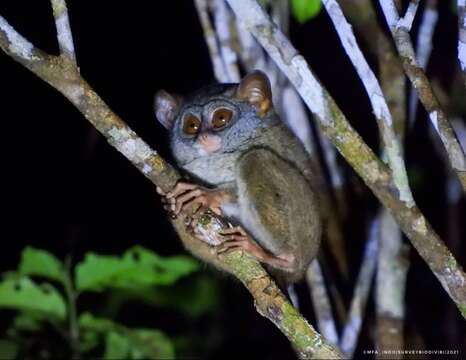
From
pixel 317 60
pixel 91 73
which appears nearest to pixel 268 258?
pixel 317 60

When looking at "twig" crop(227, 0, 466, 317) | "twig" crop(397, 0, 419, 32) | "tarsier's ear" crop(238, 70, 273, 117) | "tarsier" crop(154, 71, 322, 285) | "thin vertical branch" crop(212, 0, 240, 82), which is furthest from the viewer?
"thin vertical branch" crop(212, 0, 240, 82)

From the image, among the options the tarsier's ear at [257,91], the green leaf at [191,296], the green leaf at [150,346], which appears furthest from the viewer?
the green leaf at [191,296]

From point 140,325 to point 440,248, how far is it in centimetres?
448

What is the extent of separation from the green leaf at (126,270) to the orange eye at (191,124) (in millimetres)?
662

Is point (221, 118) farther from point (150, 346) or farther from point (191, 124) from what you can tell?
point (150, 346)

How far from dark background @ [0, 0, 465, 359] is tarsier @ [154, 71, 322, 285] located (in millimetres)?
2201

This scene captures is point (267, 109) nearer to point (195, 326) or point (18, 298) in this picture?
point (18, 298)

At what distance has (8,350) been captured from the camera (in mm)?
4004

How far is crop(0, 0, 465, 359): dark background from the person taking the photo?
643cm

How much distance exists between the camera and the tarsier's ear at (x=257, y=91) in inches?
156

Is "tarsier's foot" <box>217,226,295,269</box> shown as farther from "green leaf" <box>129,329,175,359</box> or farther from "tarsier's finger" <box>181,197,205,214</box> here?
"green leaf" <box>129,329,175,359</box>

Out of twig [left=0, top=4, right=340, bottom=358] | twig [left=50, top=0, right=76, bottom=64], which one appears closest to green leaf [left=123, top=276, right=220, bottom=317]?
twig [left=0, top=4, right=340, bottom=358]

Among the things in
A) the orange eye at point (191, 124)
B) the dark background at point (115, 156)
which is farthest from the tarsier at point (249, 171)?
the dark background at point (115, 156)

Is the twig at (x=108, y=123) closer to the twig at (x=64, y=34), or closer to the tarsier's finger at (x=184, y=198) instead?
the twig at (x=64, y=34)
